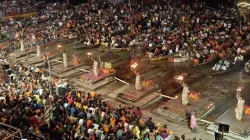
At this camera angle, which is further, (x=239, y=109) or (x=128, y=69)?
(x=128, y=69)

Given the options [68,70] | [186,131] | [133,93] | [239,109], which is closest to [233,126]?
[239,109]

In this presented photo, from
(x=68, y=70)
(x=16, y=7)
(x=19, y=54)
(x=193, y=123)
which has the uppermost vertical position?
(x=16, y=7)

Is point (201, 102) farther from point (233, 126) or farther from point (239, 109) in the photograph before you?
point (233, 126)

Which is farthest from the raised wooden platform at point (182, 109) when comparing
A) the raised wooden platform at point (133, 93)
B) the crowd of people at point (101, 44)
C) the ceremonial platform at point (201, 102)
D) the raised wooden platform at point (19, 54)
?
the raised wooden platform at point (19, 54)

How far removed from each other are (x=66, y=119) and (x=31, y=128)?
8.07 ft

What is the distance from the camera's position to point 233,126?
59.9 ft

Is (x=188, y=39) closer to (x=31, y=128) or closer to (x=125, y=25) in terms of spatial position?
(x=125, y=25)

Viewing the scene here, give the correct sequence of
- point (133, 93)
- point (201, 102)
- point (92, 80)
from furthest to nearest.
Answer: point (92, 80)
point (133, 93)
point (201, 102)

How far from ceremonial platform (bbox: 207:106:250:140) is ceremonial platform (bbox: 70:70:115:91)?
9863mm

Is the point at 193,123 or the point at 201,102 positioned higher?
the point at 201,102

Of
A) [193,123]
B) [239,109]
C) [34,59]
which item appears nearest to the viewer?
[193,123]

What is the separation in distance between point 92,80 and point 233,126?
11.8 m

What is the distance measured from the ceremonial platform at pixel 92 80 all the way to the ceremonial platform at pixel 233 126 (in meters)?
9.86

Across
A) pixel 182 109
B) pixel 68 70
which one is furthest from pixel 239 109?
pixel 68 70
